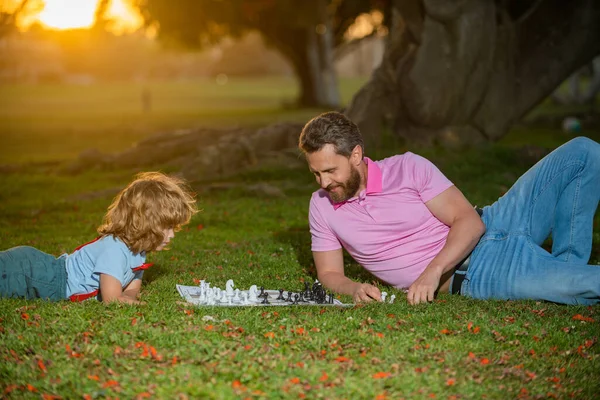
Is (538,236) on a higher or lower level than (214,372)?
higher

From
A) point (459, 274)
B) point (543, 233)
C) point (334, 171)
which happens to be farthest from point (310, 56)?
point (334, 171)

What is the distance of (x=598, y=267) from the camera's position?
7398mm

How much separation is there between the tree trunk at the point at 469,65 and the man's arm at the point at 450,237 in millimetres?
10530

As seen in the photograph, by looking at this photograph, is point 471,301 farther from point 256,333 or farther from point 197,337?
point 197,337

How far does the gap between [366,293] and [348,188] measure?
91 centimetres

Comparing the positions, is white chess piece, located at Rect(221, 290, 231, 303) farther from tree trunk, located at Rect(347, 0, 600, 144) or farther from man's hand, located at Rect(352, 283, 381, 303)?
tree trunk, located at Rect(347, 0, 600, 144)

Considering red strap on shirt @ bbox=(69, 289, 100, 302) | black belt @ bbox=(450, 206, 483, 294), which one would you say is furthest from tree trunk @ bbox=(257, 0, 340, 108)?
red strap on shirt @ bbox=(69, 289, 100, 302)

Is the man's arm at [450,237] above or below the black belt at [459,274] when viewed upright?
above

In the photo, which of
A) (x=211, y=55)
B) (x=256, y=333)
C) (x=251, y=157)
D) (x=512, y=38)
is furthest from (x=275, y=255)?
(x=211, y=55)

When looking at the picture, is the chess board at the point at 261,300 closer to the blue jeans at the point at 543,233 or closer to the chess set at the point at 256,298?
the chess set at the point at 256,298

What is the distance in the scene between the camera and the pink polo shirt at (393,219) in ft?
25.2

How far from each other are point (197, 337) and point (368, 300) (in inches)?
64.9

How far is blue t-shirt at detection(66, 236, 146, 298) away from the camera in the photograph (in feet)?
24.1

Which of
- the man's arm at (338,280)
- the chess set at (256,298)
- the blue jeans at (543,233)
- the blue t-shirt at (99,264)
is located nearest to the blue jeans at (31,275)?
the blue t-shirt at (99,264)
